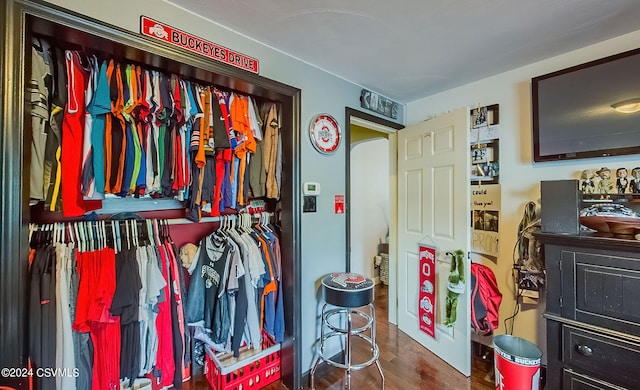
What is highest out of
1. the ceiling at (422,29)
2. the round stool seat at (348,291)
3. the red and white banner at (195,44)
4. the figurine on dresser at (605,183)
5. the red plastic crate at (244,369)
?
the ceiling at (422,29)

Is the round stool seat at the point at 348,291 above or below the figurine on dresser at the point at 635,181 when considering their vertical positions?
below

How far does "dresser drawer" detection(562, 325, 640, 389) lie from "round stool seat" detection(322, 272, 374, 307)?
3.59ft

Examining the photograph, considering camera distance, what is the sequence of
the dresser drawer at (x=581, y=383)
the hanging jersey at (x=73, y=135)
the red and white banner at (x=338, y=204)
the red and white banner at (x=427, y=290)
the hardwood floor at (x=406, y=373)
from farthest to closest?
1. the red and white banner at (x=427, y=290)
2. the red and white banner at (x=338, y=204)
3. the hardwood floor at (x=406, y=373)
4. the dresser drawer at (x=581, y=383)
5. the hanging jersey at (x=73, y=135)

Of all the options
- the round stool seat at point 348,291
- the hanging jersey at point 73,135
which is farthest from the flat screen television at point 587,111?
the hanging jersey at point 73,135

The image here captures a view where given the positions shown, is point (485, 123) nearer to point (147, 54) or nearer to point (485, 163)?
point (485, 163)

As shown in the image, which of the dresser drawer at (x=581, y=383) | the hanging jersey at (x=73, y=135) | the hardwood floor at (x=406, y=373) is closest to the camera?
the hanging jersey at (x=73, y=135)

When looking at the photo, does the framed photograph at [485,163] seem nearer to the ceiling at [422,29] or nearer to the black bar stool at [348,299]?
the ceiling at [422,29]

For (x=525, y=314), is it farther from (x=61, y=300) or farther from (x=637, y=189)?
(x=61, y=300)

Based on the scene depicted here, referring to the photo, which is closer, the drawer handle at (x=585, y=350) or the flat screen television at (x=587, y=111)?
the drawer handle at (x=585, y=350)

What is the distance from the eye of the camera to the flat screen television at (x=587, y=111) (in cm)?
153

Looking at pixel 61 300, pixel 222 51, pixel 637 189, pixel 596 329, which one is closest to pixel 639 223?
pixel 637 189

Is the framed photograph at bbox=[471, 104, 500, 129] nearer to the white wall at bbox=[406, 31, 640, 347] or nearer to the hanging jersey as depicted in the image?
the white wall at bbox=[406, 31, 640, 347]

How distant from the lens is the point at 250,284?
1.75 m

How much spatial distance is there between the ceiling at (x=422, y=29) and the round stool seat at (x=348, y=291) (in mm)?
1530
